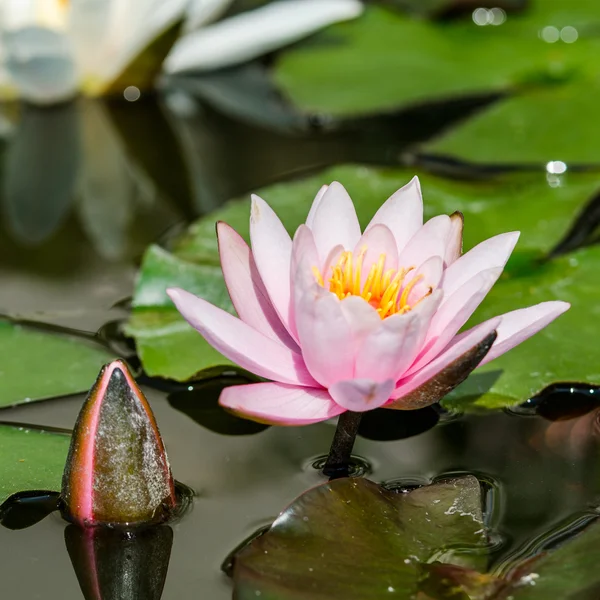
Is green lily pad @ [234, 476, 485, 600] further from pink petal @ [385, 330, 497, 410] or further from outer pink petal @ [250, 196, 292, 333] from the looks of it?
outer pink petal @ [250, 196, 292, 333]

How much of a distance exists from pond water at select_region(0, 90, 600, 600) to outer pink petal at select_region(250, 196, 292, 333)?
10.0 inches

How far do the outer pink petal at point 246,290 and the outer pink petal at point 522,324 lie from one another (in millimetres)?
274

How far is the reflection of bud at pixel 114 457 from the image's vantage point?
44.7 inches

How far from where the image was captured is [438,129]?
2631 mm

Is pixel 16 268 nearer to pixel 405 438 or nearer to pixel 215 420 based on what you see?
pixel 215 420

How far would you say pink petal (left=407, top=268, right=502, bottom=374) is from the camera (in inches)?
44.6

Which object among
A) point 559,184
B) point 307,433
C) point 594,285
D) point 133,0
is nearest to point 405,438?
point 307,433

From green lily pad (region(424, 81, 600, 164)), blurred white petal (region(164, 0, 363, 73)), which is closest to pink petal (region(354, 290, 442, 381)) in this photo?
green lily pad (region(424, 81, 600, 164))

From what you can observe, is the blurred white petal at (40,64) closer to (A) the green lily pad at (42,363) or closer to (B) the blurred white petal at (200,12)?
(B) the blurred white petal at (200,12)

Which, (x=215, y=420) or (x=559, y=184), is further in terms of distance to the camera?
(x=559, y=184)

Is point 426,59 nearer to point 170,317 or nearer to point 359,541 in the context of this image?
point 170,317

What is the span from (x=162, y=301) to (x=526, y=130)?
116cm

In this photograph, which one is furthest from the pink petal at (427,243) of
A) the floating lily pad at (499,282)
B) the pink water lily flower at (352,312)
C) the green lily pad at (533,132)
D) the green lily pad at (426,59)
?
the green lily pad at (426,59)

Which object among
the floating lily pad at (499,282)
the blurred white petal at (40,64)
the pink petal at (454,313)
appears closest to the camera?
the pink petal at (454,313)
